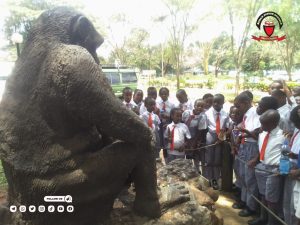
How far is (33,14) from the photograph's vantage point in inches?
773

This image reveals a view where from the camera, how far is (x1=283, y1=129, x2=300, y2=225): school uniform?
337 cm

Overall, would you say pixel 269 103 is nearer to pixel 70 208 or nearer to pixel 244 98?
pixel 244 98

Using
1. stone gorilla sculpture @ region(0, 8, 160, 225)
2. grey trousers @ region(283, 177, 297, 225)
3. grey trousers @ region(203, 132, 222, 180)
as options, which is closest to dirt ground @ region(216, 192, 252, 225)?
grey trousers @ region(203, 132, 222, 180)

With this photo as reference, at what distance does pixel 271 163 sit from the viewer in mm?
3643

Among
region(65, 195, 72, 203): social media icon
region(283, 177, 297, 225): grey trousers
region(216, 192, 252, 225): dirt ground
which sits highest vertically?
region(65, 195, 72, 203): social media icon

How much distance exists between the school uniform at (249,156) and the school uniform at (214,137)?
621mm

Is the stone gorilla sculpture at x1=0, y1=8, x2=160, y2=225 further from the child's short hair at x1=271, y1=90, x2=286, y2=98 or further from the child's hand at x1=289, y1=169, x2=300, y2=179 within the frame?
the child's short hair at x1=271, y1=90, x2=286, y2=98

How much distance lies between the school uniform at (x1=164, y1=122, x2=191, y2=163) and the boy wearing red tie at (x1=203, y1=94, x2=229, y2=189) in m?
0.51

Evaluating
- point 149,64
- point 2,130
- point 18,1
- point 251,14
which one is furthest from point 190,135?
point 149,64

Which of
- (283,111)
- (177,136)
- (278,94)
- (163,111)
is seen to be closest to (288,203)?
(283,111)

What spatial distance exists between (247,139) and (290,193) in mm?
1093

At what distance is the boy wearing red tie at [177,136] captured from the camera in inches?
193

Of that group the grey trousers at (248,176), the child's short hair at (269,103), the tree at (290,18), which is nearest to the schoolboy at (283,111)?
the child's short hair at (269,103)

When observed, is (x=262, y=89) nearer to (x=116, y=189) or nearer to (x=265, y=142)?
(x=265, y=142)
